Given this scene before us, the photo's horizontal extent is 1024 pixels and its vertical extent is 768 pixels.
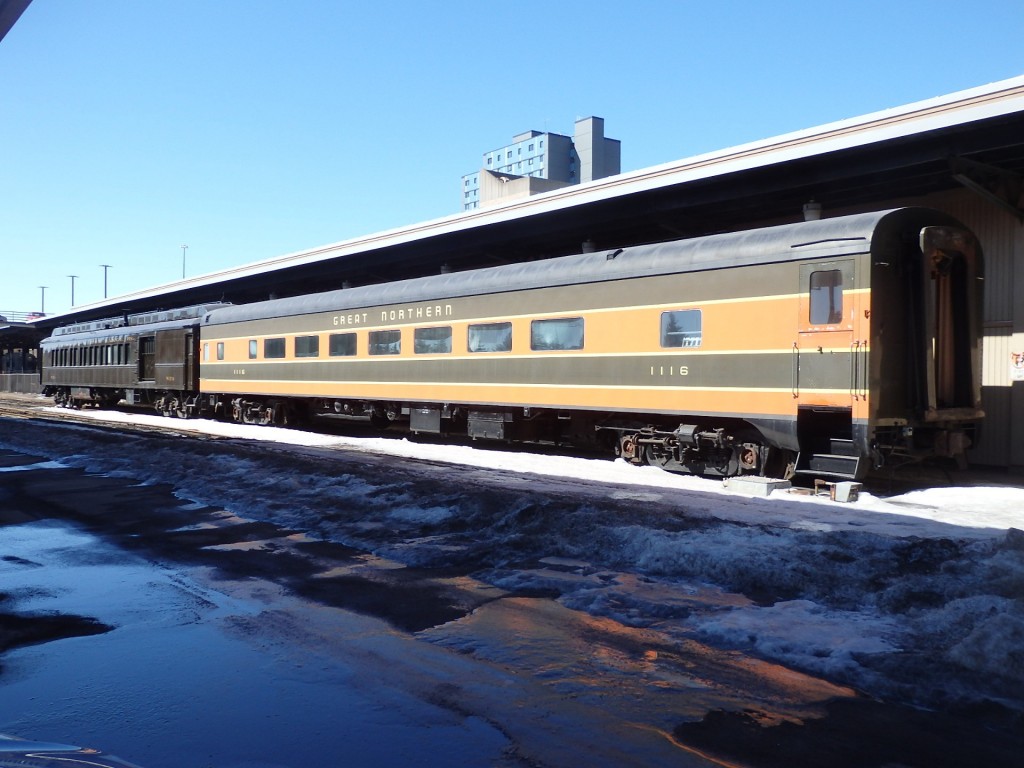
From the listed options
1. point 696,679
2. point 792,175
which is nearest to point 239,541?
point 696,679

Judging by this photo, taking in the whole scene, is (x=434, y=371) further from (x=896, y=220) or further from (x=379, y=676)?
(x=379, y=676)

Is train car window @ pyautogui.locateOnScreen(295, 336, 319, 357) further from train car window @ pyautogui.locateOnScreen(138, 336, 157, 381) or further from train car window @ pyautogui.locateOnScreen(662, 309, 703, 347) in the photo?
train car window @ pyautogui.locateOnScreen(662, 309, 703, 347)

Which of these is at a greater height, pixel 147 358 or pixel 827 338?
pixel 147 358

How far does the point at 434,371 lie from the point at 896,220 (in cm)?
1007

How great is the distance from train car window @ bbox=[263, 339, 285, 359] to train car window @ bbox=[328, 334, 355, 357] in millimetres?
2715

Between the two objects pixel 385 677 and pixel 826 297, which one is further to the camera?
pixel 826 297

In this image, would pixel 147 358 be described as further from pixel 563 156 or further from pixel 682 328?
pixel 563 156

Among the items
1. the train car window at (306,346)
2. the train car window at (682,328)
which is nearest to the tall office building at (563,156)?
the train car window at (306,346)

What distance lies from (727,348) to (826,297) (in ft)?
5.60

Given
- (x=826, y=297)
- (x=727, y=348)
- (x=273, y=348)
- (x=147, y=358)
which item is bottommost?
(x=727, y=348)

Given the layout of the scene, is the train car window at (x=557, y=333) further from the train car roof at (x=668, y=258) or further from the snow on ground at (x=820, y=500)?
the snow on ground at (x=820, y=500)

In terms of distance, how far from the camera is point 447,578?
23.4 feet

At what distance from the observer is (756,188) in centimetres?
1678

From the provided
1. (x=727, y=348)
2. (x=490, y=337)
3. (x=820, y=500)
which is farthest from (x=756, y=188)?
(x=820, y=500)
